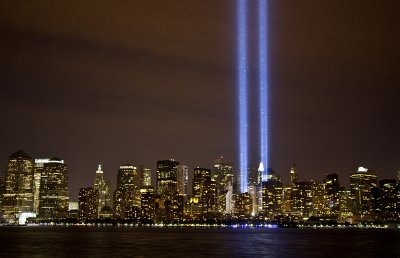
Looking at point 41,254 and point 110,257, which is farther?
point 41,254

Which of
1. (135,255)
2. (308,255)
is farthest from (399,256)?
(135,255)

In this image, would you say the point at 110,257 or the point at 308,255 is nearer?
the point at 110,257

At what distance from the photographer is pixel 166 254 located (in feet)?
327

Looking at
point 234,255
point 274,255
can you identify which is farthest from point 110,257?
point 274,255

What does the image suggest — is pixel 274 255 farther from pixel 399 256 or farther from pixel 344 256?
pixel 399 256

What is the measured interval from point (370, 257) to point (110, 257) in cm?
3853

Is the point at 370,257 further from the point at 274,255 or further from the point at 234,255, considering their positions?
the point at 234,255

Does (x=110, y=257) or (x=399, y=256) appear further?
(x=399, y=256)

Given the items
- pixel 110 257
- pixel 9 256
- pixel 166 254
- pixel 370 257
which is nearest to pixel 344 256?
pixel 370 257

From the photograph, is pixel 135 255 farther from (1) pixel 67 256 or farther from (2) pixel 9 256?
(2) pixel 9 256

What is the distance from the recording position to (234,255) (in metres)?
96.8

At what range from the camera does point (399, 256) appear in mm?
95625

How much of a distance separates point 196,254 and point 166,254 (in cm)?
469

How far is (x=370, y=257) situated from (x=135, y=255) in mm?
35075
